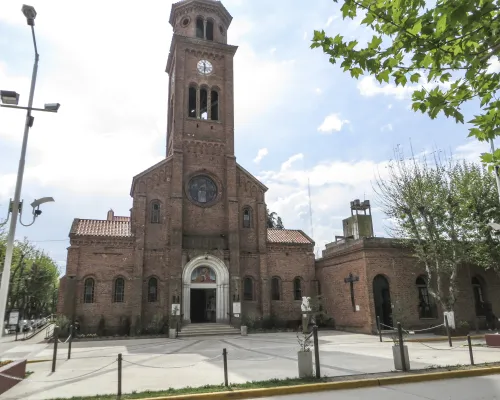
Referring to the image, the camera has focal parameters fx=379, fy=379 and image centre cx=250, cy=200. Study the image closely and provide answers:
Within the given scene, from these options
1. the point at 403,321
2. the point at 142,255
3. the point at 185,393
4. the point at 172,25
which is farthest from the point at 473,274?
the point at 172,25

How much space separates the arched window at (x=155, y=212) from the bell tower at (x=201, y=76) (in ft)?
14.0

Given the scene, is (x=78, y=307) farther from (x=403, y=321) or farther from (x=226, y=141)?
(x=403, y=321)

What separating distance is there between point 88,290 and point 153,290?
406 centimetres

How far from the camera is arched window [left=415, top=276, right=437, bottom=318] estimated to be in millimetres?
23578

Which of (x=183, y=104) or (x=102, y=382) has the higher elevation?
(x=183, y=104)

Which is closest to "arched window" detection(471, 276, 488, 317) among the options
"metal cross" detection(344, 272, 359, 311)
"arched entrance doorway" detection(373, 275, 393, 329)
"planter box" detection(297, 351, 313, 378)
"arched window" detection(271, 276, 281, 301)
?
"arched entrance doorway" detection(373, 275, 393, 329)

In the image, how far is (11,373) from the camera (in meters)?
9.71

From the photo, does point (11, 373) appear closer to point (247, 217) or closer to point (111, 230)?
point (111, 230)

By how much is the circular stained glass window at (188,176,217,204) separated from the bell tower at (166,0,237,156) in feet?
8.75

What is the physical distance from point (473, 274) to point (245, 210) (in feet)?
54.0

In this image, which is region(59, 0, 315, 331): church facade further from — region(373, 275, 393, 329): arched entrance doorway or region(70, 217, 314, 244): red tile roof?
region(373, 275, 393, 329): arched entrance doorway

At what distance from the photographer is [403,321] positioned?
2259 cm

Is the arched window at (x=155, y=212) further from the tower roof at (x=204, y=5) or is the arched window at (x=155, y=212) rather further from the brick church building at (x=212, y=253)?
the tower roof at (x=204, y=5)

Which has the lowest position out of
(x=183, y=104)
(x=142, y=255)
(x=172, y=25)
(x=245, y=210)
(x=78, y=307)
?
(x=78, y=307)
